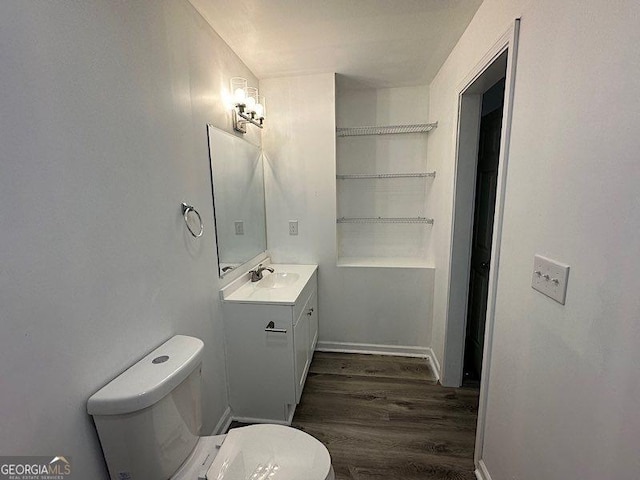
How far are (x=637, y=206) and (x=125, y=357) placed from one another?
1549 millimetres

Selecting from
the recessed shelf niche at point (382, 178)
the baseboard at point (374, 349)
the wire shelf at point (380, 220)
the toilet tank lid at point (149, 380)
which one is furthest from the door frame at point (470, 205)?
the toilet tank lid at point (149, 380)

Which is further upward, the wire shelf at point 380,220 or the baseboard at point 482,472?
the wire shelf at point 380,220

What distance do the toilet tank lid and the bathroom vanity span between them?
543 mm

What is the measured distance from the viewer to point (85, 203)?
845 mm

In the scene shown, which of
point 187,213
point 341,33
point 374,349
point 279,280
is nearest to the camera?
point 187,213

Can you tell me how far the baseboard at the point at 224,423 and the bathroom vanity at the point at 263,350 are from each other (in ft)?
0.16

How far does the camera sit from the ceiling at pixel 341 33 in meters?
1.42

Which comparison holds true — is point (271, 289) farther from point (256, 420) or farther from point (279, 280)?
point (256, 420)

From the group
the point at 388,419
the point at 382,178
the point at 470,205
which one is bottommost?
the point at 388,419

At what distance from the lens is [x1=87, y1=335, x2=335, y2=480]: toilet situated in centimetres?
86

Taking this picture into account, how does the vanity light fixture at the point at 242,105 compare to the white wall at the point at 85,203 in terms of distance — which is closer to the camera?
the white wall at the point at 85,203

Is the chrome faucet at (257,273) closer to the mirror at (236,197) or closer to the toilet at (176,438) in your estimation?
the mirror at (236,197)

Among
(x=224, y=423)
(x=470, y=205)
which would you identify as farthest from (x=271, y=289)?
(x=470, y=205)

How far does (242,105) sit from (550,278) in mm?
1881
